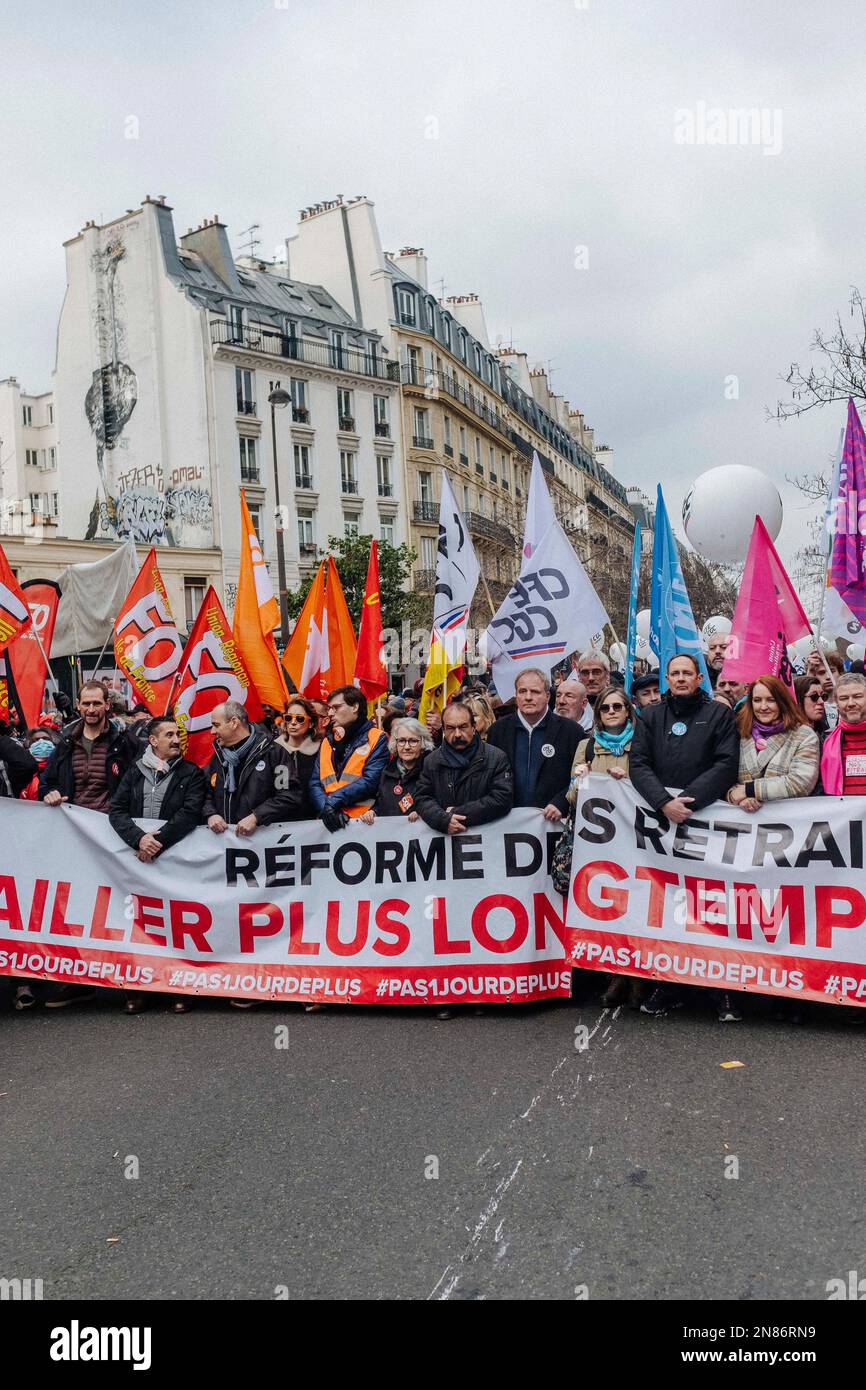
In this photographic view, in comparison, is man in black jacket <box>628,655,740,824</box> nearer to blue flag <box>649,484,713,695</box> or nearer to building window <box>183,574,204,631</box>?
blue flag <box>649,484,713,695</box>

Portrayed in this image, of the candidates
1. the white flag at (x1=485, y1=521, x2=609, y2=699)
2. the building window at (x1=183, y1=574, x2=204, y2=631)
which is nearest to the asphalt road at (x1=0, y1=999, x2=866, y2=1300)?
the white flag at (x1=485, y1=521, x2=609, y2=699)

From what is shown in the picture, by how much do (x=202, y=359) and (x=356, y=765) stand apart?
37.2 metres

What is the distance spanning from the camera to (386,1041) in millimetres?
5531

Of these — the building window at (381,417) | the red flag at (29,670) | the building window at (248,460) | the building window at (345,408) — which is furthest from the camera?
the building window at (381,417)

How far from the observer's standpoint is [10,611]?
7656 millimetres

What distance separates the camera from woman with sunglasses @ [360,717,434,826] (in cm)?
643

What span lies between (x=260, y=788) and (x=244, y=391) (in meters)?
37.9

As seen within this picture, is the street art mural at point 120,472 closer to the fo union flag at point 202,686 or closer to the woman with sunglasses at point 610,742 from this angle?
the fo union flag at point 202,686

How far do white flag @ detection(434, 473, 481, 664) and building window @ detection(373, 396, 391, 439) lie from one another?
40.0m

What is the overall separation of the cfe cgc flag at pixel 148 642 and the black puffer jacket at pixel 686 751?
13.4 ft

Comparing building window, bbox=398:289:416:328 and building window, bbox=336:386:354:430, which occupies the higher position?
building window, bbox=398:289:416:328

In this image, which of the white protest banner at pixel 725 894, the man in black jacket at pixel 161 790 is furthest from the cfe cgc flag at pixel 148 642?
the white protest banner at pixel 725 894

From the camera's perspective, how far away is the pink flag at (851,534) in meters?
7.43

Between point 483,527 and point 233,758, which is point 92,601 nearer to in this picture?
point 233,758
